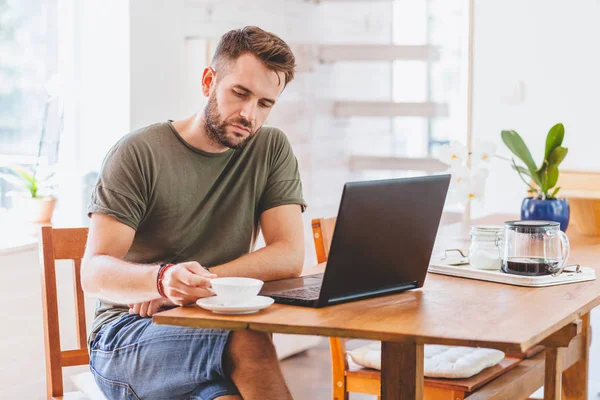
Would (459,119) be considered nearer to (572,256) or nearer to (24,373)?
(572,256)

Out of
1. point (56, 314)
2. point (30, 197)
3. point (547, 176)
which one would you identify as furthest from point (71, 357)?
point (547, 176)

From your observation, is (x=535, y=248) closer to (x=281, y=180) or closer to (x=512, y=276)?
(x=512, y=276)

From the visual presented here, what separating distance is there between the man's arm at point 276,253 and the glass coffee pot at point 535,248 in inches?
20.4

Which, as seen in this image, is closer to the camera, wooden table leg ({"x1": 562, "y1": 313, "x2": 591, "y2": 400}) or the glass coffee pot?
the glass coffee pot

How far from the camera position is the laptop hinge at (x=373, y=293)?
5.49 feet

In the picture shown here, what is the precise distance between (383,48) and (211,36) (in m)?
1.21

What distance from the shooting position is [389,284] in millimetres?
1788

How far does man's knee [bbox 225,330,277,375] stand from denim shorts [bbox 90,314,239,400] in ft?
0.06

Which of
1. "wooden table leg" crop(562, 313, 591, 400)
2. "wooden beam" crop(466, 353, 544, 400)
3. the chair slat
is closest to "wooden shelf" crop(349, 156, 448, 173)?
"wooden table leg" crop(562, 313, 591, 400)

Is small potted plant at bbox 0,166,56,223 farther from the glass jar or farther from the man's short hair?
the glass jar

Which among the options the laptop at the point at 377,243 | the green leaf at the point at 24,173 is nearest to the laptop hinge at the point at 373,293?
the laptop at the point at 377,243

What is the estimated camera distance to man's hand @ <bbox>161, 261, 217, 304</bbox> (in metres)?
1.62

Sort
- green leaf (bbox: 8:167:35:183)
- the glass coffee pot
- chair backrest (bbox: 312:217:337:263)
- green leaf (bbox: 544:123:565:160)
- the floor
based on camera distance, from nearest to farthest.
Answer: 1. the glass coffee pot
2. chair backrest (bbox: 312:217:337:263)
3. green leaf (bbox: 544:123:565:160)
4. green leaf (bbox: 8:167:35:183)
5. the floor

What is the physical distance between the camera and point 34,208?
10.4ft
